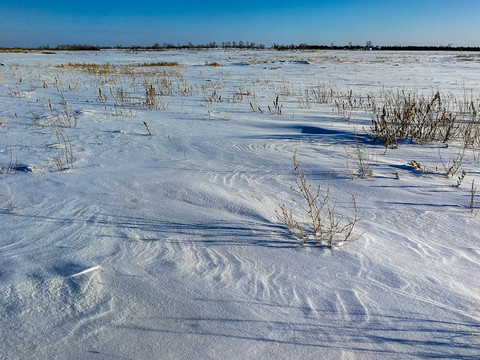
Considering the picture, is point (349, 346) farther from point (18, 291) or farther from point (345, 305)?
point (18, 291)

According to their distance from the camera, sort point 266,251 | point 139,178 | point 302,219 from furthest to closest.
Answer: point 139,178
point 302,219
point 266,251

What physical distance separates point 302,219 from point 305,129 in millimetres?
→ 2899

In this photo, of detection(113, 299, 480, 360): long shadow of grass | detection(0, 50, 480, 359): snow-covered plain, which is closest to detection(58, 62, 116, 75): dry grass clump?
detection(0, 50, 480, 359): snow-covered plain

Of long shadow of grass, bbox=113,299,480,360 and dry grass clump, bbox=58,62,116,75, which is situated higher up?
dry grass clump, bbox=58,62,116,75

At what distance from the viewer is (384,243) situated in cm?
196

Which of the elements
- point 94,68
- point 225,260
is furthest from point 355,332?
point 94,68

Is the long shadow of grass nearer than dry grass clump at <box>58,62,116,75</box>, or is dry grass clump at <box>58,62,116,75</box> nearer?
the long shadow of grass

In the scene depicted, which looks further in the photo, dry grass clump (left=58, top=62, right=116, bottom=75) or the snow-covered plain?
dry grass clump (left=58, top=62, right=116, bottom=75)

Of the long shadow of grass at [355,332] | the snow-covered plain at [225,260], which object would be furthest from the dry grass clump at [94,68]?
the long shadow of grass at [355,332]

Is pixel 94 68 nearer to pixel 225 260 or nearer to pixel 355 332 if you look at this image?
pixel 225 260

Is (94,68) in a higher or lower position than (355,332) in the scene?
higher

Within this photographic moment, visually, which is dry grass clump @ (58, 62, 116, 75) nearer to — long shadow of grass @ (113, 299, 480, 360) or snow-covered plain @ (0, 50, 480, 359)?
snow-covered plain @ (0, 50, 480, 359)

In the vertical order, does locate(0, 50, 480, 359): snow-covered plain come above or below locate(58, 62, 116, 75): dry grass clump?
below

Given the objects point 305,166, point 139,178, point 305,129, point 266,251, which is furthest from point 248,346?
point 305,129
